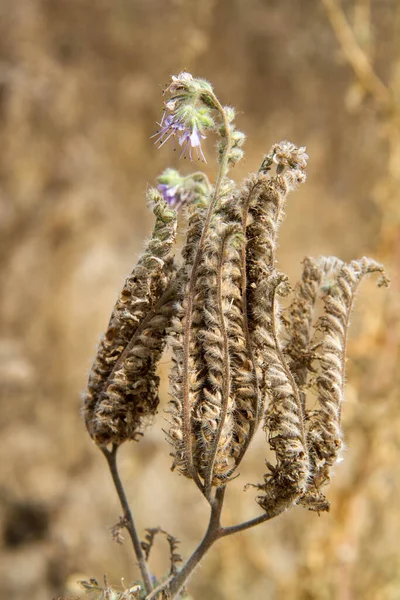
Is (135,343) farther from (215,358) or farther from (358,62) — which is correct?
(358,62)

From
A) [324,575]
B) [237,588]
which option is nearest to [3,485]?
[237,588]

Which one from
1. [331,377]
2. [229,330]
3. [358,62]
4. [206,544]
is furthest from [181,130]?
[358,62]

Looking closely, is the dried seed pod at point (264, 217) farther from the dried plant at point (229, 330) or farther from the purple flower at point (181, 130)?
the purple flower at point (181, 130)

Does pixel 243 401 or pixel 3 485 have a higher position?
pixel 3 485

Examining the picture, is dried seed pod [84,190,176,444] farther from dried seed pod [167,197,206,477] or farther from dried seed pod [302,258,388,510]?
dried seed pod [302,258,388,510]

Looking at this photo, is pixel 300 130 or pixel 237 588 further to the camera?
pixel 300 130

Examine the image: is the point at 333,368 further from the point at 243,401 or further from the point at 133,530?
the point at 133,530

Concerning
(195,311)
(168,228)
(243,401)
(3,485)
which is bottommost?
(243,401)
